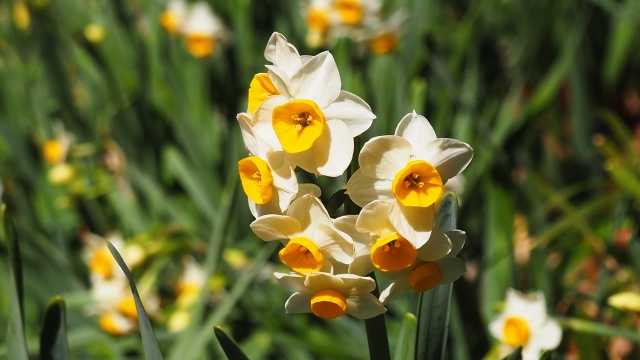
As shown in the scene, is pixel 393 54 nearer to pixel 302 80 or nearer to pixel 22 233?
pixel 22 233

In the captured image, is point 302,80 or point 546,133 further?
point 546,133

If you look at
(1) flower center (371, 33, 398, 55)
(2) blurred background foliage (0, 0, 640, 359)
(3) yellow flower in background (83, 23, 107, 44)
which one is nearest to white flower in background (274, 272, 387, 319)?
(2) blurred background foliage (0, 0, 640, 359)

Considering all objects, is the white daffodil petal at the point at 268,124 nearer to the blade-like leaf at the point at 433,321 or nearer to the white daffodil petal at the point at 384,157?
the white daffodil petal at the point at 384,157

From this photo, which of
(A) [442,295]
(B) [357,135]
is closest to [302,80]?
(B) [357,135]

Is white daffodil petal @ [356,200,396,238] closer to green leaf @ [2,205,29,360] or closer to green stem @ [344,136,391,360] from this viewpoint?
green stem @ [344,136,391,360]

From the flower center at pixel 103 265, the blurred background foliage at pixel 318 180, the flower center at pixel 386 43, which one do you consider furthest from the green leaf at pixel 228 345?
the flower center at pixel 386 43

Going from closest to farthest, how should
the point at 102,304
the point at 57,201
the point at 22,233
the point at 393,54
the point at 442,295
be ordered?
1. the point at 442,295
2. the point at 102,304
3. the point at 22,233
4. the point at 57,201
5. the point at 393,54
